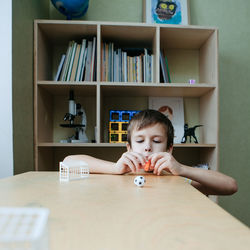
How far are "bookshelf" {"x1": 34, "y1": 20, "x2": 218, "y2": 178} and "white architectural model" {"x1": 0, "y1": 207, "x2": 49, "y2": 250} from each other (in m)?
1.45

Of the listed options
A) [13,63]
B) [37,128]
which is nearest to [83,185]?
[13,63]

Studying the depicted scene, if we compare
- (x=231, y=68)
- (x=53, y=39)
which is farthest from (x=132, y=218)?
(x=231, y=68)

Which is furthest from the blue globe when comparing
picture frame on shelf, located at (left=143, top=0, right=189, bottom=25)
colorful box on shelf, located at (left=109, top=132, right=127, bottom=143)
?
colorful box on shelf, located at (left=109, top=132, right=127, bottom=143)

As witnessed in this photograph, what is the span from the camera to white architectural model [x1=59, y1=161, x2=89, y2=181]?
669 millimetres

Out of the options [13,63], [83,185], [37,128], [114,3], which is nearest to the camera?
[83,185]

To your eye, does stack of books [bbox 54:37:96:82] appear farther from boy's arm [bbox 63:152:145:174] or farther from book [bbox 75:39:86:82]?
boy's arm [bbox 63:152:145:174]

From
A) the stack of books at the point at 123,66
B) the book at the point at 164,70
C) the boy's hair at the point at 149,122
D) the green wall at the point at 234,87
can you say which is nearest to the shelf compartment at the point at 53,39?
the stack of books at the point at 123,66

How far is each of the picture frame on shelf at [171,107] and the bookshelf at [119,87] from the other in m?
0.06

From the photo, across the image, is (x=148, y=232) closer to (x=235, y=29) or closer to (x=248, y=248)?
(x=248, y=248)

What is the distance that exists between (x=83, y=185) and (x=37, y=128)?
3.81 ft

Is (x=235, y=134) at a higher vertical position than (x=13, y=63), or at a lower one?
lower

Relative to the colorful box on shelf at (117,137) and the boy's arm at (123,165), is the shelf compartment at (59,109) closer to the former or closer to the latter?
the colorful box on shelf at (117,137)

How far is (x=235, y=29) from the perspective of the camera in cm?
214

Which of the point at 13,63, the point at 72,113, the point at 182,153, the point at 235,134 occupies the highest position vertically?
the point at 13,63
